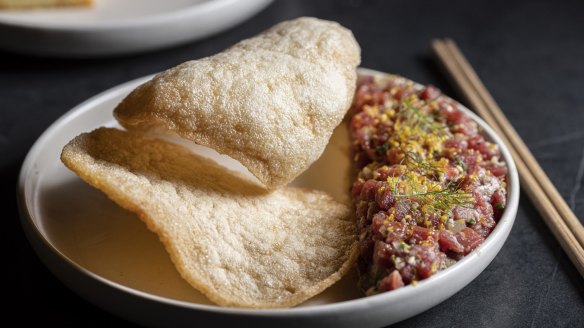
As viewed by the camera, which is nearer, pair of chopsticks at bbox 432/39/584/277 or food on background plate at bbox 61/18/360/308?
food on background plate at bbox 61/18/360/308

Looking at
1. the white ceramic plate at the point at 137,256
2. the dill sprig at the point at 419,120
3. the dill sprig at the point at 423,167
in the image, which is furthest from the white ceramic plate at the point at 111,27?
the dill sprig at the point at 423,167

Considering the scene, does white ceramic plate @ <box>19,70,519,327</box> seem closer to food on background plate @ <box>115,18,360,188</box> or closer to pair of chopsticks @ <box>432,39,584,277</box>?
pair of chopsticks @ <box>432,39,584,277</box>

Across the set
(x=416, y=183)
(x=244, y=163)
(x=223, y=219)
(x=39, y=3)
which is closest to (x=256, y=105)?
(x=244, y=163)

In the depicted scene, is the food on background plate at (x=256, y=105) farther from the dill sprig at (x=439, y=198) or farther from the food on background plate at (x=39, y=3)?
the food on background plate at (x=39, y=3)

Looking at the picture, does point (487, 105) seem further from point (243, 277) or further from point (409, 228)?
point (243, 277)

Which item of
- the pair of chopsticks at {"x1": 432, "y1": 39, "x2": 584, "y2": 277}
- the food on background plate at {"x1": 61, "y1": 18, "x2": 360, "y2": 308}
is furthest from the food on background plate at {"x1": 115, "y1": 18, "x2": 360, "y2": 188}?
the pair of chopsticks at {"x1": 432, "y1": 39, "x2": 584, "y2": 277}

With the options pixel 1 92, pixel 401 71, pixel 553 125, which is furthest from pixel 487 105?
pixel 1 92
